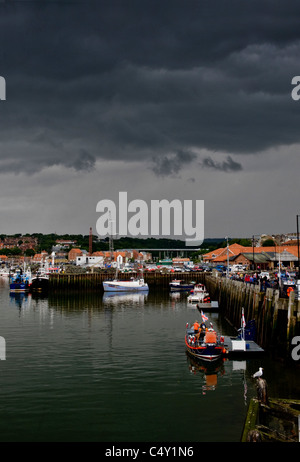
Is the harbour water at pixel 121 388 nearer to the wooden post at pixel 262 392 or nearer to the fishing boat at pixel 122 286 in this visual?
the wooden post at pixel 262 392

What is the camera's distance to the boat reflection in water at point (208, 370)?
1070 inches

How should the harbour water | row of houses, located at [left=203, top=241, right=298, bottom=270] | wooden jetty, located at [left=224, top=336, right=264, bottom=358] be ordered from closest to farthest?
the harbour water → wooden jetty, located at [left=224, top=336, right=264, bottom=358] → row of houses, located at [left=203, top=241, right=298, bottom=270]

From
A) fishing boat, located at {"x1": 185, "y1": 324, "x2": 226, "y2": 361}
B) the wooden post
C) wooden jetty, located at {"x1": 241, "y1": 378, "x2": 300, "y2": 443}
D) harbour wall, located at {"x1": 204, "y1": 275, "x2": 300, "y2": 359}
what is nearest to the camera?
wooden jetty, located at {"x1": 241, "y1": 378, "x2": 300, "y2": 443}

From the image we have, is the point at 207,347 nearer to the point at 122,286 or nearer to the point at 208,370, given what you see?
the point at 208,370

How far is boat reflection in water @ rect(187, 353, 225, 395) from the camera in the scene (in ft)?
89.2

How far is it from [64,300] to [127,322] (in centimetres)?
3355

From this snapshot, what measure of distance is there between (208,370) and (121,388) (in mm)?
7390

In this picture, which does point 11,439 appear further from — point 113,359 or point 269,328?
point 269,328

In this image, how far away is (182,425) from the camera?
20.3m

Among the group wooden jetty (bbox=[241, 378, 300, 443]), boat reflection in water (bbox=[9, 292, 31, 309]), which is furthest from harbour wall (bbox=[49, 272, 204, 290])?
wooden jetty (bbox=[241, 378, 300, 443])

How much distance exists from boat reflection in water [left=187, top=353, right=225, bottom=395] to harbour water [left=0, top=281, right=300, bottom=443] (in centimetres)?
7

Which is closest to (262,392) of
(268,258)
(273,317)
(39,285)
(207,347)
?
(207,347)

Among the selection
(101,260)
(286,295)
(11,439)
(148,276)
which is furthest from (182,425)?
(101,260)

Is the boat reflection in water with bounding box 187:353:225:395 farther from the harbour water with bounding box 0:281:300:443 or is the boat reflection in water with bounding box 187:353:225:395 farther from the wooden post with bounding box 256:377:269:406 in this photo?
the wooden post with bounding box 256:377:269:406
